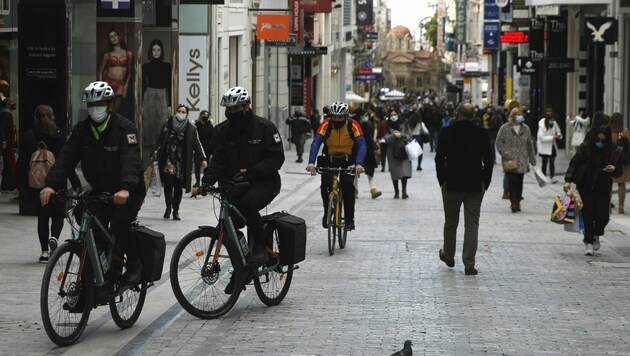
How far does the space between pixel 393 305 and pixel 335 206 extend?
4.70m

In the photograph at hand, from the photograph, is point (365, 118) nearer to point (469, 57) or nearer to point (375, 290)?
point (375, 290)

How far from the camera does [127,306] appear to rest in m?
10.4

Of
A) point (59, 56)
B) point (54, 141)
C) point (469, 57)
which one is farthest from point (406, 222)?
point (469, 57)

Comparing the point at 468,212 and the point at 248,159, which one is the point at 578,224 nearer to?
the point at 468,212

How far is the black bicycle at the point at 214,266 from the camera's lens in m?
10.7

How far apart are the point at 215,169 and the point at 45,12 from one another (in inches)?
410

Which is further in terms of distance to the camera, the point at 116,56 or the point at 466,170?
the point at 116,56

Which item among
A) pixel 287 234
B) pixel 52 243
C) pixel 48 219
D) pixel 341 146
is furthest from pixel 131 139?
pixel 341 146

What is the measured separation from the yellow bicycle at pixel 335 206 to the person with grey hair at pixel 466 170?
2.36m

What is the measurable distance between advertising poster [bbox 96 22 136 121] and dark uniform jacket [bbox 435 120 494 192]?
35.9 ft

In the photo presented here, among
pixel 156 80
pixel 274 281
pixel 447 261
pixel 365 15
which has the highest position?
pixel 365 15

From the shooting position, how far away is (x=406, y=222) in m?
20.9

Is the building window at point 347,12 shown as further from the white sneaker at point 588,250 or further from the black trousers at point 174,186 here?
the white sneaker at point 588,250

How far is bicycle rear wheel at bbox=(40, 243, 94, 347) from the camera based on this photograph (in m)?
9.38
